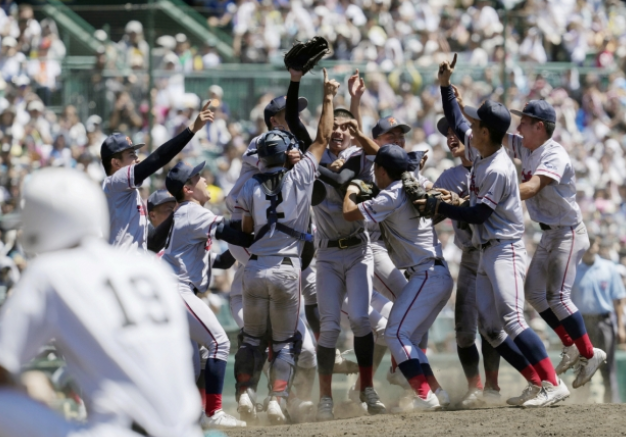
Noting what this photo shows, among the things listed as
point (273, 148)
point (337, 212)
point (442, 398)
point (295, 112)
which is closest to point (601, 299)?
point (442, 398)

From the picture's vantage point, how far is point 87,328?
2686 mm

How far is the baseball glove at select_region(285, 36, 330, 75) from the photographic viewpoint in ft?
21.3

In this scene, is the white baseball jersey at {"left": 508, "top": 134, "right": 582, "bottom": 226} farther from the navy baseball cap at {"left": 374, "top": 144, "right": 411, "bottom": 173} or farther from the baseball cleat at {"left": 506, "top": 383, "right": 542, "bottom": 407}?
the baseball cleat at {"left": 506, "top": 383, "right": 542, "bottom": 407}

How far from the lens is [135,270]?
9.40 ft

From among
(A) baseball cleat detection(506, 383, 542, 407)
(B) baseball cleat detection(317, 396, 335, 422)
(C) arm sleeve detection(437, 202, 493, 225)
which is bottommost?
(B) baseball cleat detection(317, 396, 335, 422)

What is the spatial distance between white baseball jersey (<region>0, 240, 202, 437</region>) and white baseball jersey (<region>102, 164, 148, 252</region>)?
312cm

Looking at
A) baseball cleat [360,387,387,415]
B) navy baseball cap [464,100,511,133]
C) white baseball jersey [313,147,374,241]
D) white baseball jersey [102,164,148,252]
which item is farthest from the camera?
white baseball jersey [313,147,374,241]

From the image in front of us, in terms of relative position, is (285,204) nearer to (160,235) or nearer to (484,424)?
(160,235)

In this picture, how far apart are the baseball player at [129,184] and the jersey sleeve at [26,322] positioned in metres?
3.18

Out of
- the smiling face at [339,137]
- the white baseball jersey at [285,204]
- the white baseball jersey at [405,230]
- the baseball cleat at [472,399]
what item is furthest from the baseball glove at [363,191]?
the baseball cleat at [472,399]

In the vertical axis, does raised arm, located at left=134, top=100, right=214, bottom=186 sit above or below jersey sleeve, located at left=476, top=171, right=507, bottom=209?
above

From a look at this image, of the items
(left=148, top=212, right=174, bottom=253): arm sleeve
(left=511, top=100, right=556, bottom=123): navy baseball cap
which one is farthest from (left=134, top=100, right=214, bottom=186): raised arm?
(left=511, top=100, right=556, bottom=123): navy baseball cap

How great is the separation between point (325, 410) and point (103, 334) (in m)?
4.31

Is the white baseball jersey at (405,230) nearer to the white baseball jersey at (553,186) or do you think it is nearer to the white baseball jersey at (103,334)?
the white baseball jersey at (553,186)
